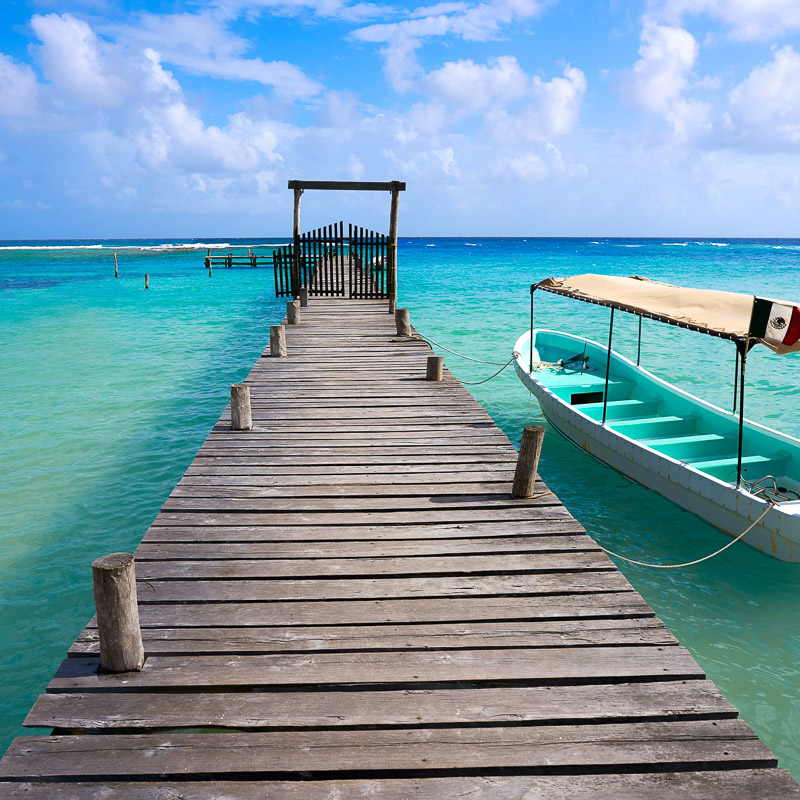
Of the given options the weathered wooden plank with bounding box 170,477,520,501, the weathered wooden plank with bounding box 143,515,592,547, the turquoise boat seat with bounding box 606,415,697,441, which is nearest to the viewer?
the weathered wooden plank with bounding box 143,515,592,547

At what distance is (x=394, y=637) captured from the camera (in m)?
3.72

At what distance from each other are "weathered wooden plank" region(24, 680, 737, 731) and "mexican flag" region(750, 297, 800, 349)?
392 centimetres

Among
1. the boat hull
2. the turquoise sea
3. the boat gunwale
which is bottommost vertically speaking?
the turquoise sea

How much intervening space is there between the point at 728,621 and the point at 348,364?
7.35 metres

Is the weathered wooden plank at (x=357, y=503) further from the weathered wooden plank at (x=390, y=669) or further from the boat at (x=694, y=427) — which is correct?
the boat at (x=694, y=427)

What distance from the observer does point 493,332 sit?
2391cm

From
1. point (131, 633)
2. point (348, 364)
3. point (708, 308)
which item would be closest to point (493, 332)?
point (348, 364)

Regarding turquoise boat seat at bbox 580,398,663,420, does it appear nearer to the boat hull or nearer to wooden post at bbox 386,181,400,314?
the boat hull

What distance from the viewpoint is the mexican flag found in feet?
18.9

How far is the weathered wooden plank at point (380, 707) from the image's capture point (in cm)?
307

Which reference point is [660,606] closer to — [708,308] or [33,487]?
[708,308]

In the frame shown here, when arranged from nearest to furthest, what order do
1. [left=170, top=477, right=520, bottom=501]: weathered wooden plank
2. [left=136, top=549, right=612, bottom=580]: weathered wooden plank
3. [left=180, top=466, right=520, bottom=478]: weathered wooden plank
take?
1. [left=136, top=549, right=612, bottom=580]: weathered wooden plank
2. [left=170, top=477, right=520, bottom=501]: weathered wooden plank
3. [left=180, top=466, right=520, bottom=478]: weathered wooden plank

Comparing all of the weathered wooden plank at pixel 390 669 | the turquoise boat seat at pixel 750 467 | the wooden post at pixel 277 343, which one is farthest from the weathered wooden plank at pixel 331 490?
the wooden post at pixel 277 343

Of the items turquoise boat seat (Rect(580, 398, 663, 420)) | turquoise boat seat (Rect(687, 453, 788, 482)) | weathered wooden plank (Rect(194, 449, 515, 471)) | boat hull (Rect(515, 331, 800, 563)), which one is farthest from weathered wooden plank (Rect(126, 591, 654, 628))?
turquoise boat seat (Rect(580, 398, 663, 420))
